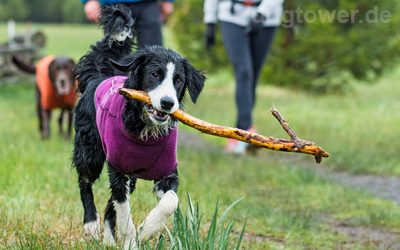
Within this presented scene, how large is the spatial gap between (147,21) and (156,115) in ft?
7.28

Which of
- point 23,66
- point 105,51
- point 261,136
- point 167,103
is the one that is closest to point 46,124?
point 23,66

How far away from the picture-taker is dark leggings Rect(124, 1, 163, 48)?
15.4ft

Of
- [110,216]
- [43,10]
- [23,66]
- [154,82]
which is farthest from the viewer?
[43,10]

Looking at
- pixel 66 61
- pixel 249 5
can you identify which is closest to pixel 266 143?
pixel 249 5

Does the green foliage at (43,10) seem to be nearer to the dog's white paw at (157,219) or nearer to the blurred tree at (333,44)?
the blurred tree at (333,44)

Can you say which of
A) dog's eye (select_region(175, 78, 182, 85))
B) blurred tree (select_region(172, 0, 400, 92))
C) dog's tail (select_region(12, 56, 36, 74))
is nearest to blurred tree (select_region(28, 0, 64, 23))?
blurred tree (select_region(172, 0, 400, 92))

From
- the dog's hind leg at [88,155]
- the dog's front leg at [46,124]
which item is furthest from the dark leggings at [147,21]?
the dog's front leg at [46,124]

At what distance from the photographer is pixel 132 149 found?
9.20ft

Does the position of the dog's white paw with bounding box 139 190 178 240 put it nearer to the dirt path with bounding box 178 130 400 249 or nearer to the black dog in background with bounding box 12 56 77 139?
the dirt path with bounding box 178 130 400 249

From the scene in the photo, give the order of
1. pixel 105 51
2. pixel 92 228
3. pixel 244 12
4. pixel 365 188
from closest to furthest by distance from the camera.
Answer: pixel 92 228
pixel 105 51
pixel 365 188
pixel 244 12

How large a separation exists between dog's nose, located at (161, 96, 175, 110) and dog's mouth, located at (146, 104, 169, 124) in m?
0.11

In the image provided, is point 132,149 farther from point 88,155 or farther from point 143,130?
point 88,155

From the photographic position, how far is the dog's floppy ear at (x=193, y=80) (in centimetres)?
294

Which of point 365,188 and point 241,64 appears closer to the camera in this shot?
point 365,188
